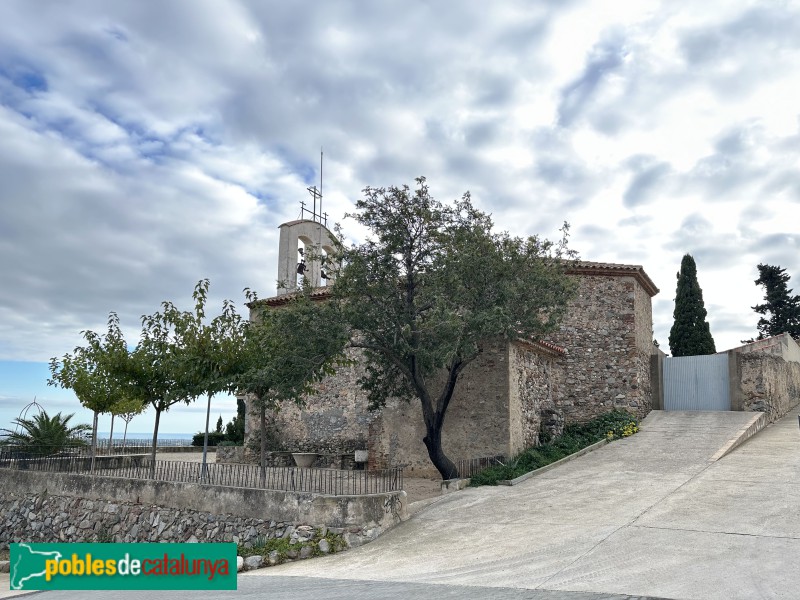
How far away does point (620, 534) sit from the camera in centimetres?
945

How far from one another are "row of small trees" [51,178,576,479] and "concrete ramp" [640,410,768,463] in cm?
523

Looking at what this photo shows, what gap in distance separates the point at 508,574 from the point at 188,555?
5033mm

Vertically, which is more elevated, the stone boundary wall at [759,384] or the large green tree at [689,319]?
the large green tree at [689,319]

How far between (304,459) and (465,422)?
610cm

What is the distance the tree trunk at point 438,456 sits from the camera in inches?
605

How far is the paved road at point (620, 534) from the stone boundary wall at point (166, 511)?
0.66 m

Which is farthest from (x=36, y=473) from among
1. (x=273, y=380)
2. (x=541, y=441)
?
(x=541, y=441)

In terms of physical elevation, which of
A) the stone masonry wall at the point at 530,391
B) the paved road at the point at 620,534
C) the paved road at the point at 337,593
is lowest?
the paved road at the point at 337,593

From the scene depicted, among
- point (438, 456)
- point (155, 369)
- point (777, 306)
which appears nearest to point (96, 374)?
point (155, 369)

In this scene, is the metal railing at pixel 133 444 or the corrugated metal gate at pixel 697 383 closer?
the corrugated metal gate at pixel 697 383

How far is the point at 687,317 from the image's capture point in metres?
27.6

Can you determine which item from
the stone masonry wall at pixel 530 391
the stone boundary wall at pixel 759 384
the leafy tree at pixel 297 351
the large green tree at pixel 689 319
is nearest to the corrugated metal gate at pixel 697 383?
the stone boundary wall at pixel 759 384

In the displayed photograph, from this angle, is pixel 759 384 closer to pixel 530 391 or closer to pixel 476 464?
pixel 530 391

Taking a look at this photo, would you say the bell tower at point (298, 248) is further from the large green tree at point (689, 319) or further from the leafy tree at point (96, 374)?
the large green tree at point (689, 319)
